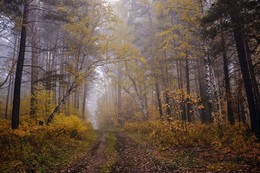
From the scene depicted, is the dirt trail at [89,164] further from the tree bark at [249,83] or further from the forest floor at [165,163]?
the tree bark at [249,83]

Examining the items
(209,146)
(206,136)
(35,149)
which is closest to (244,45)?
(206,136)

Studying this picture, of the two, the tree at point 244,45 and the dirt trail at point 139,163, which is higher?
the tree at point 244,45

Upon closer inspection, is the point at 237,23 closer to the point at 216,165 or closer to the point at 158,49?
the point at 216,165

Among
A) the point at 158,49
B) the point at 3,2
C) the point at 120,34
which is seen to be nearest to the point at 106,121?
the point at 120,34

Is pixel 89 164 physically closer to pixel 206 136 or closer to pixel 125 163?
pixel 125 163

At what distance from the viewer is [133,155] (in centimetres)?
1074

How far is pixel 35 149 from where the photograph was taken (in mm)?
9789

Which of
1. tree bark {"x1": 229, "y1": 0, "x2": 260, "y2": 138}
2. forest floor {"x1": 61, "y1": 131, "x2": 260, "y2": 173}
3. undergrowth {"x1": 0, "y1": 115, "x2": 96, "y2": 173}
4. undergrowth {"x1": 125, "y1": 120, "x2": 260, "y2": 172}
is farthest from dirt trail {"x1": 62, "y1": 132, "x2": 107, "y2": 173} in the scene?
tree bark {"x1": 229, "y1": 0, "x2": 260, "y2": 138}

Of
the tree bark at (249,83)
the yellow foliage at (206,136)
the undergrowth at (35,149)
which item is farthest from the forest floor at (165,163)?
the tree bark at (249,83)

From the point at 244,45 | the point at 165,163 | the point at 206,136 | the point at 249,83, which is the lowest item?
the point at 165,163

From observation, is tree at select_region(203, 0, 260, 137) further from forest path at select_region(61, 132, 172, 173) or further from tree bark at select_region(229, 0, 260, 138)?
forest path at select_region(61, 132, 172, 173)

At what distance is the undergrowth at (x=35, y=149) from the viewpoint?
26.2 feet

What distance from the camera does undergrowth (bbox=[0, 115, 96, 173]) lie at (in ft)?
26.2

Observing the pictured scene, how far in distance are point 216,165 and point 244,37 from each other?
7.46 m
